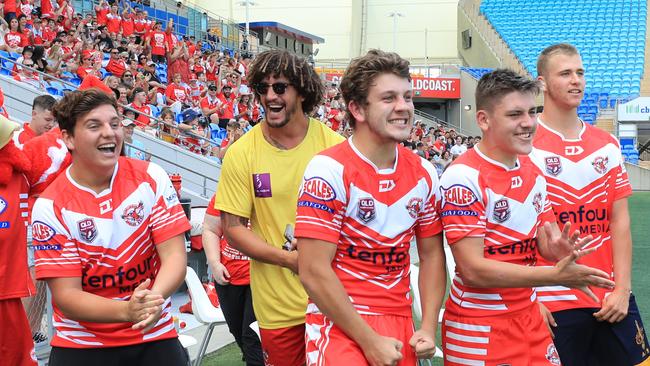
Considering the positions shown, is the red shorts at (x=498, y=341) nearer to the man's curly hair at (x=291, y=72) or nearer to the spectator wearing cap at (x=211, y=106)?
the man's curly hair at (x=291, y=72)

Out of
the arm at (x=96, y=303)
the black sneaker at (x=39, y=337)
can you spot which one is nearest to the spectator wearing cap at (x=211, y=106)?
the black sneaker at (x=39, y=337)

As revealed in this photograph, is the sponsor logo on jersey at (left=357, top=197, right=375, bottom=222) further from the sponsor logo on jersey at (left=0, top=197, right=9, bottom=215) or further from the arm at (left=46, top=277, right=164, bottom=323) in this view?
the sponsor logo on jersey at (left=0, top=197, right=9, bottom=215)

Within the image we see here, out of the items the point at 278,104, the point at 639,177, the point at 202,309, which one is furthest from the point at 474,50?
the point at 278,104

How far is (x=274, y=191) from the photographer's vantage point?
12.2 ft

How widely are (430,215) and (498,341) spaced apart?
59 centimetres

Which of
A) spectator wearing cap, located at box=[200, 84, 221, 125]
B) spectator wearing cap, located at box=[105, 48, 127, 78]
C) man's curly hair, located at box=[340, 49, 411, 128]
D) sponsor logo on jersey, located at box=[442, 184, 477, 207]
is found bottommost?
sponsor logo on jersey, located at box=[442, 184, 477, 207]

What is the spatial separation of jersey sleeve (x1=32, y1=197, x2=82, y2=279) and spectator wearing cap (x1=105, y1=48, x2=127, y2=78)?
12.1m

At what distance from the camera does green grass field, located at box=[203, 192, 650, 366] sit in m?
6.49

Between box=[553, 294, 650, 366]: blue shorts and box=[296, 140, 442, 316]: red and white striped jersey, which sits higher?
box=[296, 140, 442, 316]: red and white striped jersey

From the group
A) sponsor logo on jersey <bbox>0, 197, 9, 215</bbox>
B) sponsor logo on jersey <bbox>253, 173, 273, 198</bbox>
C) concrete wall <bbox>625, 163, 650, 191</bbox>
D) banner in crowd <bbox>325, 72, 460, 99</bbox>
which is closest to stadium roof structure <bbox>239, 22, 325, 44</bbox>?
banner in crowd <bbox>325, 72, 460, 99</bbox>

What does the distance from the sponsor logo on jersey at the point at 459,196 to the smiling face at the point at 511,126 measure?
0.81 ft

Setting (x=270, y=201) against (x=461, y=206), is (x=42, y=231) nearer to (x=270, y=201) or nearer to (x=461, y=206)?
(x=270, y=201)

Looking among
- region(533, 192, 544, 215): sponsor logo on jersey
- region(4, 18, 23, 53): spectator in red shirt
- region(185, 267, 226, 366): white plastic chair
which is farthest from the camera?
region(4, 18, 23, 53): spectator in red shirt

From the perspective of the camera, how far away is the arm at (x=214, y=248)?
4.72 meters
